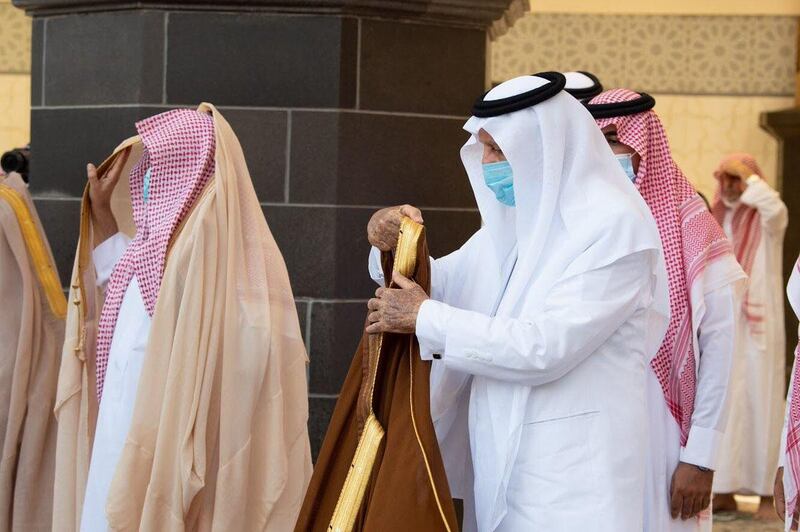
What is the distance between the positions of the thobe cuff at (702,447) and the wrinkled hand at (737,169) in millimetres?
3620

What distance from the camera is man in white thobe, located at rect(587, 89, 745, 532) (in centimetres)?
326

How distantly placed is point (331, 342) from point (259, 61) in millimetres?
982

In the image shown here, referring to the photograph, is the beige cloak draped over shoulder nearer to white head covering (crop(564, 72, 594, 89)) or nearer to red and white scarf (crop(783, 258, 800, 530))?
white head covering (crop(564, 72, 594, 89))

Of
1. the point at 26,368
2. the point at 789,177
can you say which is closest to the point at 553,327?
the point at 26,368

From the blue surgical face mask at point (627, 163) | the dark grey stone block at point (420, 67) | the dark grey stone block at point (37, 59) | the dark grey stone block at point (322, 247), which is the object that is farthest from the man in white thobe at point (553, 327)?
the dark grey stone block at point (37, 59)

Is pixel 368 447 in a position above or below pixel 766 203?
below

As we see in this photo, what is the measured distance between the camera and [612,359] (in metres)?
2.58

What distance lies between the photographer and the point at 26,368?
418cm

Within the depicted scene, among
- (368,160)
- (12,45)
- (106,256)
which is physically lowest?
(106,256)

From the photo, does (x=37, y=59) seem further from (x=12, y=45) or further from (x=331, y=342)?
(x=12, y=45)

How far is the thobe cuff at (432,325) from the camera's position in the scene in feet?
8.36

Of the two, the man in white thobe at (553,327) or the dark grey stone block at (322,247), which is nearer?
the man in white thobe at (553,327)

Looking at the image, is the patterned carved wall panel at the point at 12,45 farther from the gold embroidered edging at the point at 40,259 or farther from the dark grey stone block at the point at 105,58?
the gold embroidered edging at the point at 40,259

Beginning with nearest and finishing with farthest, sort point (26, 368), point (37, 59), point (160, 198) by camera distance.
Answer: point (160, 198), point (26, 368), point (37, 59)
